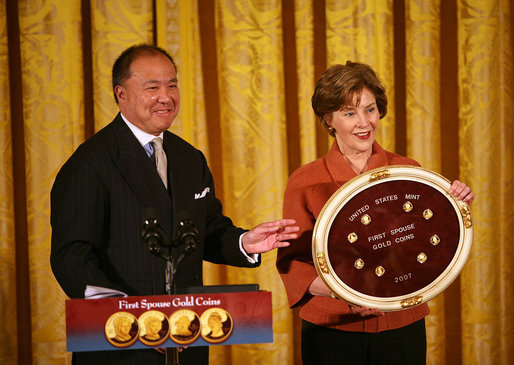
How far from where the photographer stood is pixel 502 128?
3.03m

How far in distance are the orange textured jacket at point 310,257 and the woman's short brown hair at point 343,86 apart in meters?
0.16

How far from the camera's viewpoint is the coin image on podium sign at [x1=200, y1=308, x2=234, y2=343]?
1.28m

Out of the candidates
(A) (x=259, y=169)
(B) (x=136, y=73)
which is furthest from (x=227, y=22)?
(B) (x=136, y=73)

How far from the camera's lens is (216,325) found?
128cm

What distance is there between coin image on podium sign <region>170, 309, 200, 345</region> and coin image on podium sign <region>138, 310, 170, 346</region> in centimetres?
2

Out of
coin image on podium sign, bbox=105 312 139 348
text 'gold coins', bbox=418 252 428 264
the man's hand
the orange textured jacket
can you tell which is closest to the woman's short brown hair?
the orange textured jacket

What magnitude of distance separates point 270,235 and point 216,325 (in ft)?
1.65

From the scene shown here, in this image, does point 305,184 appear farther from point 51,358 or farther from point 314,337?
point 51,358

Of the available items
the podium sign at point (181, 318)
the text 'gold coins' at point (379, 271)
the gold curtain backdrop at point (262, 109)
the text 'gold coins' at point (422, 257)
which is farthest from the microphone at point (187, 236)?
the gold curtain backdrop at point (262, 109)

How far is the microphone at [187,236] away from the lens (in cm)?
130

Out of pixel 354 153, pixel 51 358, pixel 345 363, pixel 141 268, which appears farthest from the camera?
pixel 51 358

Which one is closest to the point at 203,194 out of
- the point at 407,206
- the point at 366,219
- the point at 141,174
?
the point at 141,174

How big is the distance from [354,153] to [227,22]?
1.35 metres

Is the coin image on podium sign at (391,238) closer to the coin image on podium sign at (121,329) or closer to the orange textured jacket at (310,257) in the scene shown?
the orange textured jacket at (310,257)
